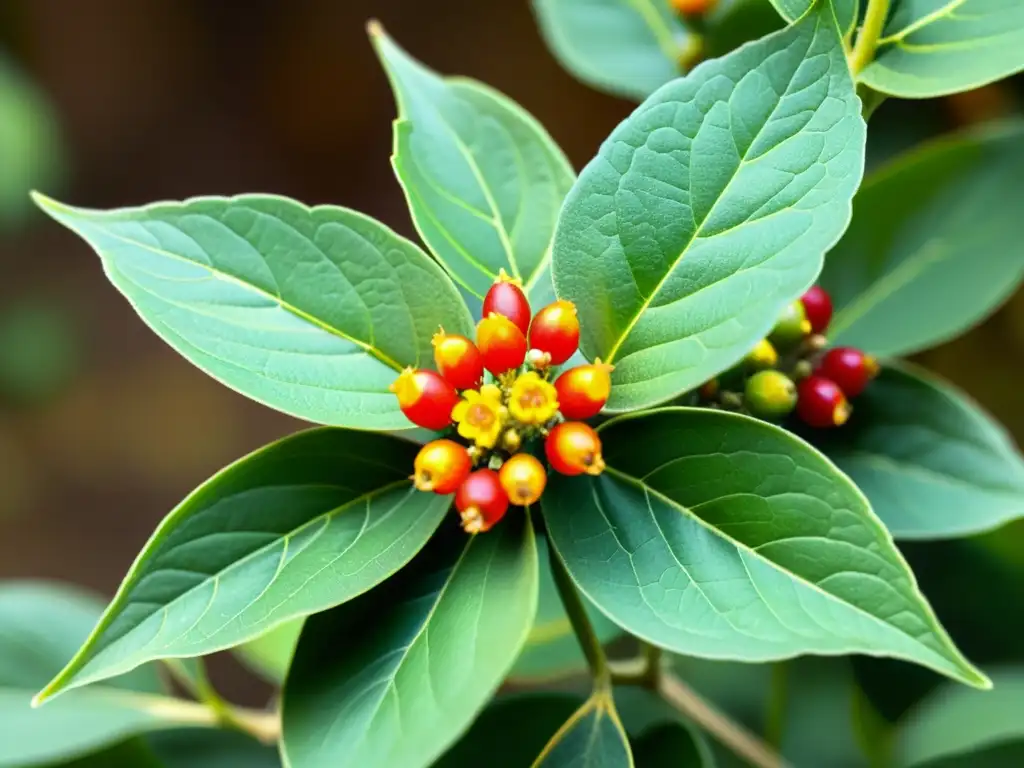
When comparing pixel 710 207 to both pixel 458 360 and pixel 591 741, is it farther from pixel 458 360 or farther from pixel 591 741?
pixel 591 741

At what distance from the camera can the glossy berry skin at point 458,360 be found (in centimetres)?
42

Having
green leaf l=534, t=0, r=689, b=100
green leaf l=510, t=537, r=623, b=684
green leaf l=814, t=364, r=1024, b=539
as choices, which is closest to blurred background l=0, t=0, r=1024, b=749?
green leaf l=534, t=0, r=689, b=100

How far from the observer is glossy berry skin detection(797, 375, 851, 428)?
0.51m

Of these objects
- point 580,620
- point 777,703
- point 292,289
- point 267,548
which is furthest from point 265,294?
point 777,703

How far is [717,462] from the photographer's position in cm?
42

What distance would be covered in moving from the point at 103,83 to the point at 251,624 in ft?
7.69

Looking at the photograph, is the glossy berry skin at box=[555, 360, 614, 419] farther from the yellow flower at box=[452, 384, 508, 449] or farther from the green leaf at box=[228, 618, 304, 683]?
the green leaf at box=[228, 618, 304, 683]

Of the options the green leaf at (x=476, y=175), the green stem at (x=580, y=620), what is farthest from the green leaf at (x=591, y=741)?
the green leaf at (x=476, y=175)

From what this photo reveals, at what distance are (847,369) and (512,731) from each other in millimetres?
321

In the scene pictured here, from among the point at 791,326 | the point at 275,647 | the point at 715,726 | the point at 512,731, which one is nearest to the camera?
the point at 791,326

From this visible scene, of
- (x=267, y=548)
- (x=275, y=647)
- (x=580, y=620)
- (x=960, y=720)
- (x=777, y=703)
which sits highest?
(x=267, y=548)

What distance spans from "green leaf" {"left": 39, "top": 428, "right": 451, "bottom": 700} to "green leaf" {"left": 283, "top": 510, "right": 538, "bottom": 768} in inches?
1.2

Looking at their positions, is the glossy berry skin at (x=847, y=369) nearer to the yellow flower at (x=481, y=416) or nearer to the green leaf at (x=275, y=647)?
the yellow flower at (x=481, y=416)

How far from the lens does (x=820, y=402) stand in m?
0.51
